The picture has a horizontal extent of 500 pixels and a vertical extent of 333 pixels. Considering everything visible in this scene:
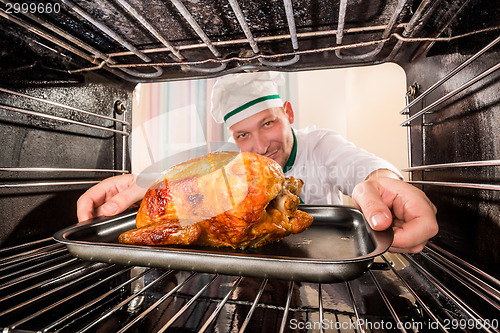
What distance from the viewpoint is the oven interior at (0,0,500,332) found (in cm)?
51

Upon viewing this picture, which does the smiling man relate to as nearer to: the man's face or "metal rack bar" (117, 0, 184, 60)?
the man's face

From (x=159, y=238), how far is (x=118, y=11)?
56 cm

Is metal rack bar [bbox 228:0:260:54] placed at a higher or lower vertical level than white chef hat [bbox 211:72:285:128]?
lower

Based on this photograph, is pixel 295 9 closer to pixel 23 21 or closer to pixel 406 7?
pixel 406 7

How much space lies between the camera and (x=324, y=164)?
77.1 inches

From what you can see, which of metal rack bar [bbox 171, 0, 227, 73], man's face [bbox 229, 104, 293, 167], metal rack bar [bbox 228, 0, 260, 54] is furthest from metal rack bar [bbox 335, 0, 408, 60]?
man's face [bbox 229, 104, 293, 167]

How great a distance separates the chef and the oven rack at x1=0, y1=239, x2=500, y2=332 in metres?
0.11

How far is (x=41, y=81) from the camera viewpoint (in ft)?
2.67

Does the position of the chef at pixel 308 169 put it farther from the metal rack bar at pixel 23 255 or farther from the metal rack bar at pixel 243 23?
the metal rack bar at pixel 243 23

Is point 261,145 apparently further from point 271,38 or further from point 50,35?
point 50,35

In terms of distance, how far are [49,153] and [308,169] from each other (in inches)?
62.0

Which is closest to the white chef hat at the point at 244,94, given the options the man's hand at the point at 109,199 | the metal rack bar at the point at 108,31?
the metal rack bar at the point at 108,31

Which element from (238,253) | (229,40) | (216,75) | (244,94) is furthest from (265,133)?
(238,253)

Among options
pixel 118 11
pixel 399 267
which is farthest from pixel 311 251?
pixel 118 11
